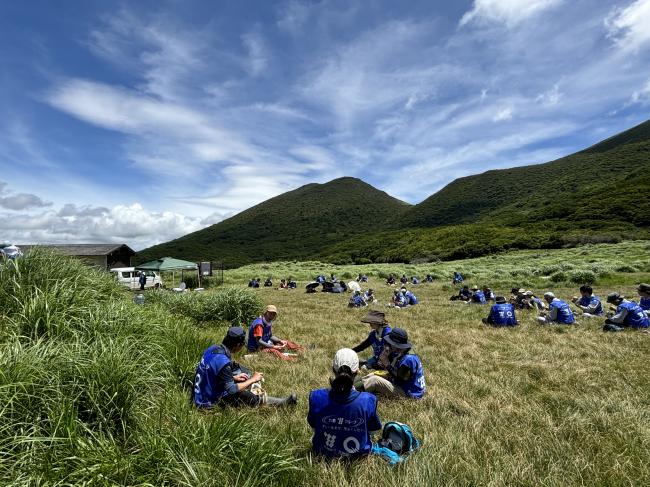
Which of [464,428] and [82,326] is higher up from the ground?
[82,326]

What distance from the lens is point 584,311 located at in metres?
12.2

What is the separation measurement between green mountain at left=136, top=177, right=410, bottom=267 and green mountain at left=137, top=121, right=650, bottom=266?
0.45 m

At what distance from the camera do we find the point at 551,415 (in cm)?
476

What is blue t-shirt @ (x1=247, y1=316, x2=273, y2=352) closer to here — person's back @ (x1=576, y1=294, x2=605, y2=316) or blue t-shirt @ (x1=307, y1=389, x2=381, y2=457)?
blue t-shirt @ (x1=307, y1=389, x2=381, y2=457)

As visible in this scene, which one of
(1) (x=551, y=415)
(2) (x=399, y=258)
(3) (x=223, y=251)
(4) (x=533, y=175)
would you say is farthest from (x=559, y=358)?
(4) (x=533, y=175)

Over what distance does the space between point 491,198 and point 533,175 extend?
60.2ft

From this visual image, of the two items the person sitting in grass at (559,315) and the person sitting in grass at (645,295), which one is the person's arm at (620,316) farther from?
the person sitting in grass at (645,295)

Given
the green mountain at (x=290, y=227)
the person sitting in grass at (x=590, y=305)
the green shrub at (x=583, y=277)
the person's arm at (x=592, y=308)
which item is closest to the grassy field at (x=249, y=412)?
the person sitting in grass at (x=590, y=305)

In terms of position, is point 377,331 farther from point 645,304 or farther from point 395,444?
point 645,304

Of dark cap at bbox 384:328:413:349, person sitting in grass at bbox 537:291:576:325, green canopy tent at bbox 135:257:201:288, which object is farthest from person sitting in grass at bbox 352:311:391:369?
green canopy tent at bbox 135:257:201:288

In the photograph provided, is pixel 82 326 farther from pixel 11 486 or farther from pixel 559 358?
pixel 559 358

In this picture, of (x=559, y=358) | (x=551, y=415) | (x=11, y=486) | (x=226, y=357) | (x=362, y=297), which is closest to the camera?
(x=11, y=486)

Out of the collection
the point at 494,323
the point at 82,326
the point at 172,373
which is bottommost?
the point at 494,323

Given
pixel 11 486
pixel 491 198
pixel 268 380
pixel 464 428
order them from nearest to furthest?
1. pixel 11 486
2. pixel 464 428
3. pixel 268 380
4. pixel 491 198
